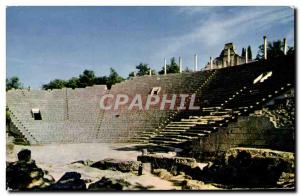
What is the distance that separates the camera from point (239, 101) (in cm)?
1421

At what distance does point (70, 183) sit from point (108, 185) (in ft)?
3.31

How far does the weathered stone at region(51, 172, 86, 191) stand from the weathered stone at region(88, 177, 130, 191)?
0.29m

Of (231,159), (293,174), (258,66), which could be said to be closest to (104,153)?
(231,159)

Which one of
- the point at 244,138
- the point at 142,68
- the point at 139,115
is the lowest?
the point at 244,138

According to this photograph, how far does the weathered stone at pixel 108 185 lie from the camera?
10484mm

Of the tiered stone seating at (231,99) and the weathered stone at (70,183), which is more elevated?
the tiered stone seating at (231,99)

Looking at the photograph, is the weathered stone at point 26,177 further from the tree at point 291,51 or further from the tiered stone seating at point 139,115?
the tree at point 291,51

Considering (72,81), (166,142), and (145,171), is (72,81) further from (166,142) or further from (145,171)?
(145,171)

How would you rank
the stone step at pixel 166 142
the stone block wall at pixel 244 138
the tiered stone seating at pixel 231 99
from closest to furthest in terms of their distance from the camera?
the stone block wall at pixel 244 138, the tiered stone seating at pixel 231 99, the stone step at pixel 166 142

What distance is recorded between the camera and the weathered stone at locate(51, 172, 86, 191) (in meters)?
10.4

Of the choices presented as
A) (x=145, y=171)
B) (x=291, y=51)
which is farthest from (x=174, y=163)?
(x=291, y=51)

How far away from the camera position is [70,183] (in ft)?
34.7

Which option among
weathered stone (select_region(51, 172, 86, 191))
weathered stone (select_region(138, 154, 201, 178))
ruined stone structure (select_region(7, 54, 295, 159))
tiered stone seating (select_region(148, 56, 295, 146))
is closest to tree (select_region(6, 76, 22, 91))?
ruined stone structure (select_region(7, 54, 295, 159))

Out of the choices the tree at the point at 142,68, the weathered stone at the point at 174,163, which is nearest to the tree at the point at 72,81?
the tree at the point at 142,68
